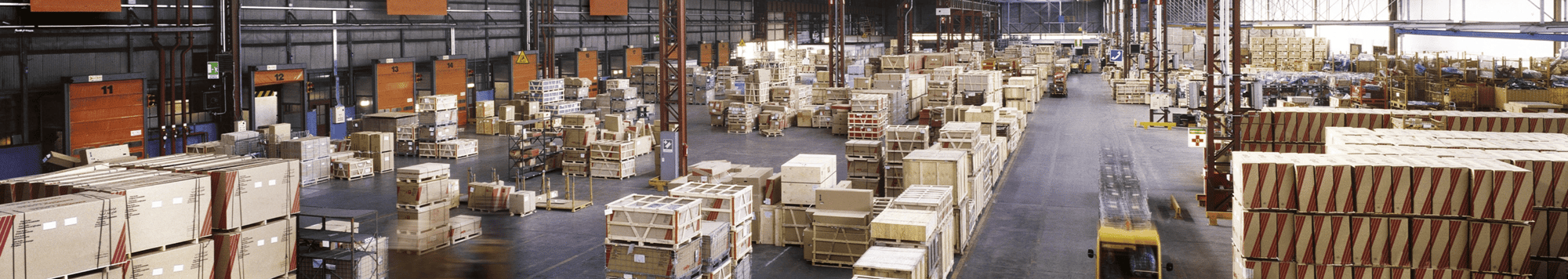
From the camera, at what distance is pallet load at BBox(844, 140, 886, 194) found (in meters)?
18.5

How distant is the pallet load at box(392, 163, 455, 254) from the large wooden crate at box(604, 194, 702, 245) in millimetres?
4345

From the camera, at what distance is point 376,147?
2308 centimetres

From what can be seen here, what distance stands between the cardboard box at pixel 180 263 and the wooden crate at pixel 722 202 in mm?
5125

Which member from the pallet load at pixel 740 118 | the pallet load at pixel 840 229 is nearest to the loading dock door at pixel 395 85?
the pallet load at pixel 740 118

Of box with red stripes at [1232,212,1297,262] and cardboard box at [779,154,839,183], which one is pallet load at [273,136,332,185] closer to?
cardboard box at [779,154,839,183]

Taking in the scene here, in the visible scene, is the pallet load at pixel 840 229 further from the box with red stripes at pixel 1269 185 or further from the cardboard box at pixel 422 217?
the cardboard box at pixel 422 217

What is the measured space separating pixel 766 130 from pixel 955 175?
1499 cm

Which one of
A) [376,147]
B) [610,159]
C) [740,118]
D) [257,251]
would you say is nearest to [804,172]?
[257,251]

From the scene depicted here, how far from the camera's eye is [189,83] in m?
24.3

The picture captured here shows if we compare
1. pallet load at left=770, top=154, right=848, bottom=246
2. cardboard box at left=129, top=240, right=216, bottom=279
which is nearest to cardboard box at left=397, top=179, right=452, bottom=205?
pallet load at left=770, top=154, right=848, bottom=246

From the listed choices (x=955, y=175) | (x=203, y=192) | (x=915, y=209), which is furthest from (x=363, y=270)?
(x=955, y=175)

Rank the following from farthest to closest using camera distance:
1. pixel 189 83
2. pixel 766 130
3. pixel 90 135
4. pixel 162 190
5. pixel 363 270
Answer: pixel 766 130
pixel 189 83
pixel 90 135
pixel 363 270
pixel 162 190

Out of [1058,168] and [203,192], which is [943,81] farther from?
[203,192]

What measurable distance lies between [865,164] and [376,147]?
10.8 meters
